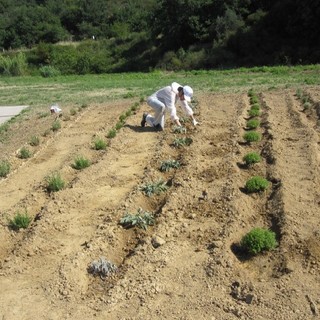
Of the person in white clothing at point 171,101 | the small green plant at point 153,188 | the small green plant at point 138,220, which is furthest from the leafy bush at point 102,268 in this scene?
the person in white clothing at point 171,101

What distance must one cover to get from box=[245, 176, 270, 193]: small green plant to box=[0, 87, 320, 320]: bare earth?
0.12 m

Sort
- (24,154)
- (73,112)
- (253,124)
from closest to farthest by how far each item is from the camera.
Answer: (24,154)
(253,124)
(73,112)

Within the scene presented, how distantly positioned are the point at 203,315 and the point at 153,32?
41.3 m

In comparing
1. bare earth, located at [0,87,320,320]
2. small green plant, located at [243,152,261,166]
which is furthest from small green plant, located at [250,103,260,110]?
small green plant, located at [243,152,261,166]

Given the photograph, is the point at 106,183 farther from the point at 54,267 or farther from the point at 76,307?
the point at 76,307

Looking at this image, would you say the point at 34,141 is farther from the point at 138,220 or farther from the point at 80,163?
the point at 138,220

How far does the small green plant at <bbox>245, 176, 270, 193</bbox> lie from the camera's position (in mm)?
6785

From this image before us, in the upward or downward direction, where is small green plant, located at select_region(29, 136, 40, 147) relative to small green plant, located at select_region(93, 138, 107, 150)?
downward

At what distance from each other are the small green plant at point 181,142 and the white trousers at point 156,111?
4.02 ft

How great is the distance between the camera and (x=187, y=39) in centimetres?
3869

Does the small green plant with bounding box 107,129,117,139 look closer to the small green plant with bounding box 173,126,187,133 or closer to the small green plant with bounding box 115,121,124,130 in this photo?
the small green plant with bounding box 115,121,124,130

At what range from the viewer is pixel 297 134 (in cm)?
955

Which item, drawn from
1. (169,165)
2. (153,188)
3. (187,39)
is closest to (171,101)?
(169,165)

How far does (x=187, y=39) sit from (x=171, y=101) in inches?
1165
